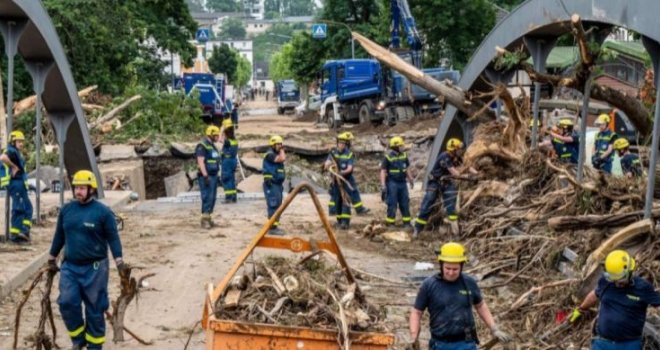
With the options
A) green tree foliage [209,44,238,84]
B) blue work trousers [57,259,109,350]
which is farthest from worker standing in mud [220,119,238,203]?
green tree foliage [209,44,238,84]

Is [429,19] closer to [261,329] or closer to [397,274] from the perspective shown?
[397,274]

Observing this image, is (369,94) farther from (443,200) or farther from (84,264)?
(84,264)

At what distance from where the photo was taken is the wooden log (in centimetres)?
2038

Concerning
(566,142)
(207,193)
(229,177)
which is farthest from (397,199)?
(229,177)

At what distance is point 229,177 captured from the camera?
23984 millimetres

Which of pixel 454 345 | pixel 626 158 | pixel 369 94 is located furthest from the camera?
pixel 369 94

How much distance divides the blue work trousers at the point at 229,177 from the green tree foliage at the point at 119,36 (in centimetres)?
1578

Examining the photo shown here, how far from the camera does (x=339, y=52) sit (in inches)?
2509

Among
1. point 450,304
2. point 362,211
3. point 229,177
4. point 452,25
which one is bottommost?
point 362,211

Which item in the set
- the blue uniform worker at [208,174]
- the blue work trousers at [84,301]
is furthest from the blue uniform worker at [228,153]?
the blue work trousers at [84,301]

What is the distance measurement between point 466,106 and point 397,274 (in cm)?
574

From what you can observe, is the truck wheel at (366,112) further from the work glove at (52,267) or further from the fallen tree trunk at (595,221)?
the work glove at (52,267)

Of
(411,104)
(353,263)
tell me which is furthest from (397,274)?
(411,104)

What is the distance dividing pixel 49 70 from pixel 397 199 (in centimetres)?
650
